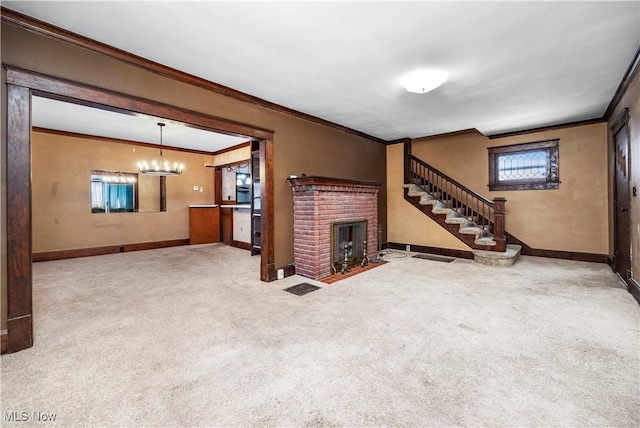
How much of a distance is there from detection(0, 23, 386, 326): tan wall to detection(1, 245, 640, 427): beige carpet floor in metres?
0.94

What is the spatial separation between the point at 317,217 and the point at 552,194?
5.06 m

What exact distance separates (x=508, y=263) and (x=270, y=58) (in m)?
5.14

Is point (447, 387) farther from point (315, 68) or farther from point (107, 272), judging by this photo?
point (107, 272)

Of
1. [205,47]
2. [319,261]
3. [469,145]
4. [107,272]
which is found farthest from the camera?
[469,145]

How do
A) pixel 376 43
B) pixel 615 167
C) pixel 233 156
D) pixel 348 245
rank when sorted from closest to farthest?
pixel 376 43 → pixel 615 167 → pixel 348 245 → pixel 233 156

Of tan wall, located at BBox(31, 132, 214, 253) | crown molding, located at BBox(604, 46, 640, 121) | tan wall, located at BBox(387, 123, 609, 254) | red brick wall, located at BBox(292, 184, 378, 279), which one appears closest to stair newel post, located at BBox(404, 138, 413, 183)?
tan wall, located at BBox(387, 123, 609, 254)

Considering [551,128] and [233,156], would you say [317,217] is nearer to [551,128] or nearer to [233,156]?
[233,156]

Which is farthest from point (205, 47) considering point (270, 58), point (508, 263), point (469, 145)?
point (469, 145)

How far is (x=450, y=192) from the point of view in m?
6.83

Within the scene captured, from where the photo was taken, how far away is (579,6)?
2145 millimetres

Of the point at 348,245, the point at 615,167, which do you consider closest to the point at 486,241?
the point at 615,167

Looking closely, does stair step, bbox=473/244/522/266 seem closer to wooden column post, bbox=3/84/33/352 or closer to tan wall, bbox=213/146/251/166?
tan wall, bbox=213/146/251/166

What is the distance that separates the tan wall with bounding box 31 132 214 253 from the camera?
580 cm

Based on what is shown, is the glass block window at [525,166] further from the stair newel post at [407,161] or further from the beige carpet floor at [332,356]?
the beige carpet floor at [332,356]
